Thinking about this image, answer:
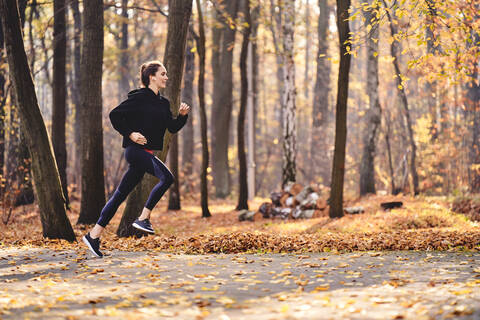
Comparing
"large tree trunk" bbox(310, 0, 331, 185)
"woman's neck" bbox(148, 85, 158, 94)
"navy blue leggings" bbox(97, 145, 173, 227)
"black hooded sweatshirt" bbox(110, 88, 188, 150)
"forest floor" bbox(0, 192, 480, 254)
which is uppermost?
"large tree trunk" bbox(310, 0, 331, 185)

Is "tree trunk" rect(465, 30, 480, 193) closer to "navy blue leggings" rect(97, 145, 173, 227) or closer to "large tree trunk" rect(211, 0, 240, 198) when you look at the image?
"large tree trunk" rect(211, 0, 240, 198)

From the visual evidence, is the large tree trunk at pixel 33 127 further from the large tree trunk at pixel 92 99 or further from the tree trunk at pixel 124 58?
the tree trunk at pixel 124 58

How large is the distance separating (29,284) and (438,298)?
418cm

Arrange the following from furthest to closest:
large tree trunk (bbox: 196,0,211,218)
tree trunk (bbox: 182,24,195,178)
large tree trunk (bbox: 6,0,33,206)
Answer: tree trunk (bbox: 182,24,195,178)
large tree trunk (bbox: 6,0,33,206)
large tree trunk (bbox: 196,0,211,218)

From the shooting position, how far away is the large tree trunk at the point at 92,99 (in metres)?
11.8

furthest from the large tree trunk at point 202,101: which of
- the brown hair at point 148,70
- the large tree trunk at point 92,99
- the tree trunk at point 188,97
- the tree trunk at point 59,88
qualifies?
the brown hair at point 148,70

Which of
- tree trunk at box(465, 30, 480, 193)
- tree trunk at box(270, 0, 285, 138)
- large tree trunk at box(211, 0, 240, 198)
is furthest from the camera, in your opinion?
large tree trunk at box(211, 0, 240, 198)

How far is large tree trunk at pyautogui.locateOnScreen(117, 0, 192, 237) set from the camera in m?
10.1

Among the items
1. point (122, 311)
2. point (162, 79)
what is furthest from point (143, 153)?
point (122, 311)

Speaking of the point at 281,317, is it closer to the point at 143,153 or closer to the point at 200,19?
the point at 143,153

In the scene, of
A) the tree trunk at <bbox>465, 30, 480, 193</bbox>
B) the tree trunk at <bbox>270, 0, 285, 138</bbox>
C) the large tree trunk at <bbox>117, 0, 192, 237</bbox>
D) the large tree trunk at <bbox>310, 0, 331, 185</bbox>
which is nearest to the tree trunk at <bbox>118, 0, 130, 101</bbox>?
the tree trunk at <bbox>270, 0, 285, 138</bbox>

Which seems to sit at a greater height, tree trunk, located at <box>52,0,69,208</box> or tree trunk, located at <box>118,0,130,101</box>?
tree trunk, located at <box>118,0,130,101</box>

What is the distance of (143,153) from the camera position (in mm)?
7043

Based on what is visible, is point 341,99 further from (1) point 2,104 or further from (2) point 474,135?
(1) point 2,104
